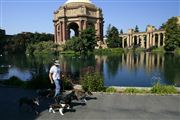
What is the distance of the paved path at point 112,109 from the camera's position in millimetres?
9750

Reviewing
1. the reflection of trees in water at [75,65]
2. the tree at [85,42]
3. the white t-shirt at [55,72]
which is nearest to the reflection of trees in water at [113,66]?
the reflection of trees in water at [75,65]

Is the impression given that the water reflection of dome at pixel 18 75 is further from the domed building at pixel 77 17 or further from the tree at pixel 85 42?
the domed building at pixel 77 17

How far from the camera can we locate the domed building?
108688 mm

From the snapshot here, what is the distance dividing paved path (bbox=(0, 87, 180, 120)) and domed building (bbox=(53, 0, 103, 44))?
9483cm

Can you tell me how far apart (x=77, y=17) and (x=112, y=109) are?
329ft

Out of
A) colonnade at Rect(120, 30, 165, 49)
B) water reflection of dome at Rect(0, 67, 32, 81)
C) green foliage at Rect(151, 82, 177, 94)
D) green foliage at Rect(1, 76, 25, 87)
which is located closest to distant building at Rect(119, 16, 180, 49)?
colonnade at Rect(120, 30, 165, 49)

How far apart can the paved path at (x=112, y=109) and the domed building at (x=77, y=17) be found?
311ft

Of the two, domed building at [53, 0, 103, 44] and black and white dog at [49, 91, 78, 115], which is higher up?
domed building at [53, 0, 103, 44]

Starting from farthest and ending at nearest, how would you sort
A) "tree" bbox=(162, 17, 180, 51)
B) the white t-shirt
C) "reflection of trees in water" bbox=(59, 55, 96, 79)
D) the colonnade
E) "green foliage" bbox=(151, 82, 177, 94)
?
the colonnade, "tree" bbox=(162, 17, 180, 51), "reflection of trees in water" bbox=(59, 55, 96, 79), "green foliage" bbox=(151, 82, 177, 94), the white t-shirt

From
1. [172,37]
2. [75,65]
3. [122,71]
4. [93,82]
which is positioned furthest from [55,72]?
[172,37]

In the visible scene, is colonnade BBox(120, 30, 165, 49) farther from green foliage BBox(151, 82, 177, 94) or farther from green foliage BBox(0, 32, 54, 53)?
green foliage BBox(151, 82, 177, 94)

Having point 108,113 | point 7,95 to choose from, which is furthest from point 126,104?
point 7,95

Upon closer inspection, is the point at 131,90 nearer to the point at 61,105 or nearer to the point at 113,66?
the point at 61,105

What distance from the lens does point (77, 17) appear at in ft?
359
